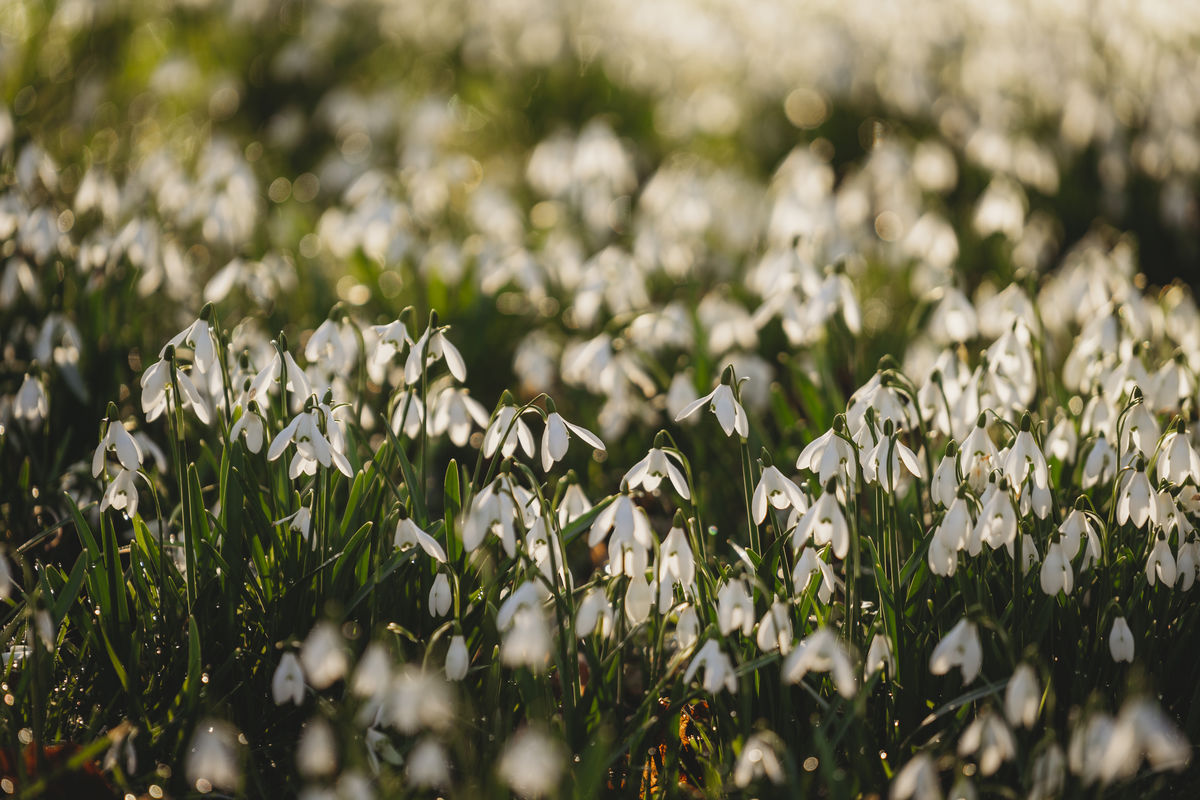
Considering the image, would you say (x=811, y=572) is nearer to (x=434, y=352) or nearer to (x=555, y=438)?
(x=555, y=438)

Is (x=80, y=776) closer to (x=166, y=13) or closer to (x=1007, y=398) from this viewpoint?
(x=1007, y=398)

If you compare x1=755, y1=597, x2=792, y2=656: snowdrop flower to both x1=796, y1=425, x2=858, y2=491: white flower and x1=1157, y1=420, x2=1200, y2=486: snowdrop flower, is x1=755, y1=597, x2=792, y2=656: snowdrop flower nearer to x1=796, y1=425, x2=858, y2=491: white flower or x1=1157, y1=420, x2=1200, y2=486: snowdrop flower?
x1=796, y1=425, x2=858, y2=491: white flower

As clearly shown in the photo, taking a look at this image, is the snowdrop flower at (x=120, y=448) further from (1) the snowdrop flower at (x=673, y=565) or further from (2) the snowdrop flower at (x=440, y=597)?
(1) the snowdrop flower at (x=673, y=565)

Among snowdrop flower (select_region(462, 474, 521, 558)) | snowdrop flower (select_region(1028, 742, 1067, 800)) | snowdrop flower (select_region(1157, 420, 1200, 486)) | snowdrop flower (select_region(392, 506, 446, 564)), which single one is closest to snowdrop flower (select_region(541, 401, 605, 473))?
snowdrop flower (select_region(462, 474, 521, 558))

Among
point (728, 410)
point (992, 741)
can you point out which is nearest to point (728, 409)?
point (728, 410)

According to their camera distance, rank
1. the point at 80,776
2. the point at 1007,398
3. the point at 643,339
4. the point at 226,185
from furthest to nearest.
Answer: the point at 226,185 < the point at 643,339 < the point at 1007,398 < the point at 80,776

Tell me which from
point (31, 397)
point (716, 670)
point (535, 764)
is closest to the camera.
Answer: point (535, 764)

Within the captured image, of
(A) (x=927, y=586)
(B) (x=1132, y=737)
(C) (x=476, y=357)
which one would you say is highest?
(B) (x=1132, y=737)

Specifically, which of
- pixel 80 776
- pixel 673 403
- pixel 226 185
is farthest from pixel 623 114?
pixel 80 776
